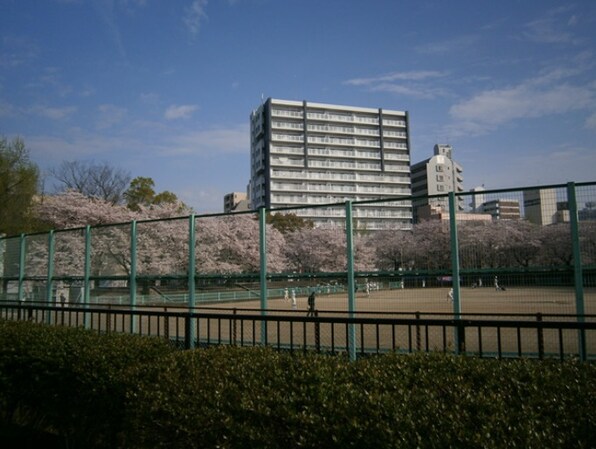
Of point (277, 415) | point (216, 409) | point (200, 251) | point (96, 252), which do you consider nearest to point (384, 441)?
point (277, 415)

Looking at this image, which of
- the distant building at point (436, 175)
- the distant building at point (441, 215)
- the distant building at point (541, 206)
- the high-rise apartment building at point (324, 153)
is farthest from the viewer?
the distant building at point (436, 175)

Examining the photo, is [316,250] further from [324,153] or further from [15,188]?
[324,153]

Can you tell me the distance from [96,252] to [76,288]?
4.05 feet

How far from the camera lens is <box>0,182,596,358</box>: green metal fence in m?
7.23

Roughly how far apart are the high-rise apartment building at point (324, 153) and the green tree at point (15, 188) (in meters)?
52.4

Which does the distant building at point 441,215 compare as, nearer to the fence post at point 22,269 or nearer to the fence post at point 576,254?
the fence post at point 576,254

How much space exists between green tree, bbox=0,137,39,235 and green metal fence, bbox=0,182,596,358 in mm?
16468

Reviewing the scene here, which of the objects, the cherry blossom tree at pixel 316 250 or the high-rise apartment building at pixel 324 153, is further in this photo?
the high-rise apartment building at pixel 324 153

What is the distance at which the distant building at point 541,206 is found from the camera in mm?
7426

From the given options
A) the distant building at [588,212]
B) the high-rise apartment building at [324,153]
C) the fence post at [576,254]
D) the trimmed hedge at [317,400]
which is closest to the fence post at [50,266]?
the trimmed hedge at [317,400]

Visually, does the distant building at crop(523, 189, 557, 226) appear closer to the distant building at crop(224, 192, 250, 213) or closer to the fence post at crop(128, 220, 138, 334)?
the fence post at crop(128, 220, 138, 334)

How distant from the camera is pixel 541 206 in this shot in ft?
25.2

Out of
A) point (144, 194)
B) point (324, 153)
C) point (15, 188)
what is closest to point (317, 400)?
point (15, 188)

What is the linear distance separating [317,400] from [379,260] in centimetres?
626
